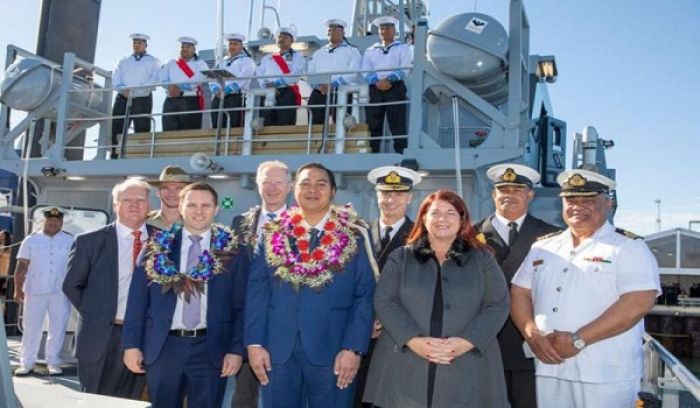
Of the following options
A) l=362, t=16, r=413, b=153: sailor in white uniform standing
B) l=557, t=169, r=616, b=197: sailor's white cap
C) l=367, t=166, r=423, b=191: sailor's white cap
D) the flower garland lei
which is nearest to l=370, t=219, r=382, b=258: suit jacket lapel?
l=367, t=166, r=423, b=191: sailor's white cap

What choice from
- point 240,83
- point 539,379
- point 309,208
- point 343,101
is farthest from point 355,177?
point 539,379

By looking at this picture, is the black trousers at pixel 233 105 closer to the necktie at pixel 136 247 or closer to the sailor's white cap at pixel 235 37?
the sailor's white cap at pixel 235 37

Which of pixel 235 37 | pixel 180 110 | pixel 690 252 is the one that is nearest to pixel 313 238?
pixel 180 110

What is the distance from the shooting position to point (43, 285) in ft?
20.7

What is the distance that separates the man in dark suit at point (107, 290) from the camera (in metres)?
3.56

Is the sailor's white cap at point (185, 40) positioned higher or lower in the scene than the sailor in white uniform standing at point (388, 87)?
higher

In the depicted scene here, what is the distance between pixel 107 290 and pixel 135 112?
199 inches

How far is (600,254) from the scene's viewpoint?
307 centimetres

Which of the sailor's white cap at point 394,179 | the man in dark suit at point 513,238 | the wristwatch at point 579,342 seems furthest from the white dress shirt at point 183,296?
the wristwatch at point 579,342

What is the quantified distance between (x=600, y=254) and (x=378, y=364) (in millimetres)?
1219

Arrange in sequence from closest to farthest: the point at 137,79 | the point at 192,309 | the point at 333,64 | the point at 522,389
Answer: the point at 192,309
the point at 522,389
the point at 333,64
the point at 137,79

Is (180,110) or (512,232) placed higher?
(180,110)

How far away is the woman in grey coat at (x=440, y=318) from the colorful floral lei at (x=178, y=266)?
0.93m

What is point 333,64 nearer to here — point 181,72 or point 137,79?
point 181,72
